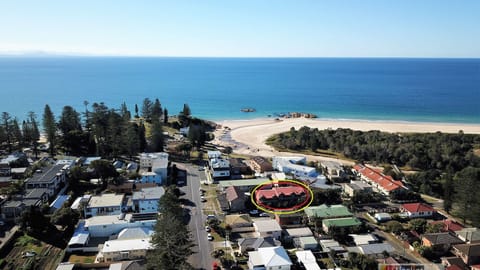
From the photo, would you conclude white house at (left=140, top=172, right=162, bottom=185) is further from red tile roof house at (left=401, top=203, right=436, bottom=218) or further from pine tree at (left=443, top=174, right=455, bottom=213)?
pine tree at (left=443, top=174, right=455, bottom=213)

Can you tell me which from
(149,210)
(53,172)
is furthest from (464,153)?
(53,172)

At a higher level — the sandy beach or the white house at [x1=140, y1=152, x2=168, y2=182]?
the white house at [x1=140, y1=152, x2=168, y2=182]

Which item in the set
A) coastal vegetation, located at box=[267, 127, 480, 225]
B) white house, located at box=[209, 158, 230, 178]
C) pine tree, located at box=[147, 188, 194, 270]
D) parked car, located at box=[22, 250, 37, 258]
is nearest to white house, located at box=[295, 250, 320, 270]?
pine tree, located at box=[147, 188, 194, 270]

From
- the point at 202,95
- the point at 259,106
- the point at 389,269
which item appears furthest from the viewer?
the point at 202,95

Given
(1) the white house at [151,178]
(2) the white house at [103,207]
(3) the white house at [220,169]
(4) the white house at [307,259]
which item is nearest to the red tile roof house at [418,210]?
(4) the white house at [307,259]

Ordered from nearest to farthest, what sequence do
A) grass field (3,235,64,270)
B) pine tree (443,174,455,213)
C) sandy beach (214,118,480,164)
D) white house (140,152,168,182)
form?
grass field (3,235,64,270)
pine tree (443,174,455,213)
white house (140,152,168,182)
sandy beach (214,118,480,164)

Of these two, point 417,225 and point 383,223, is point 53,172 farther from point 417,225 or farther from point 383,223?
point 417,225
